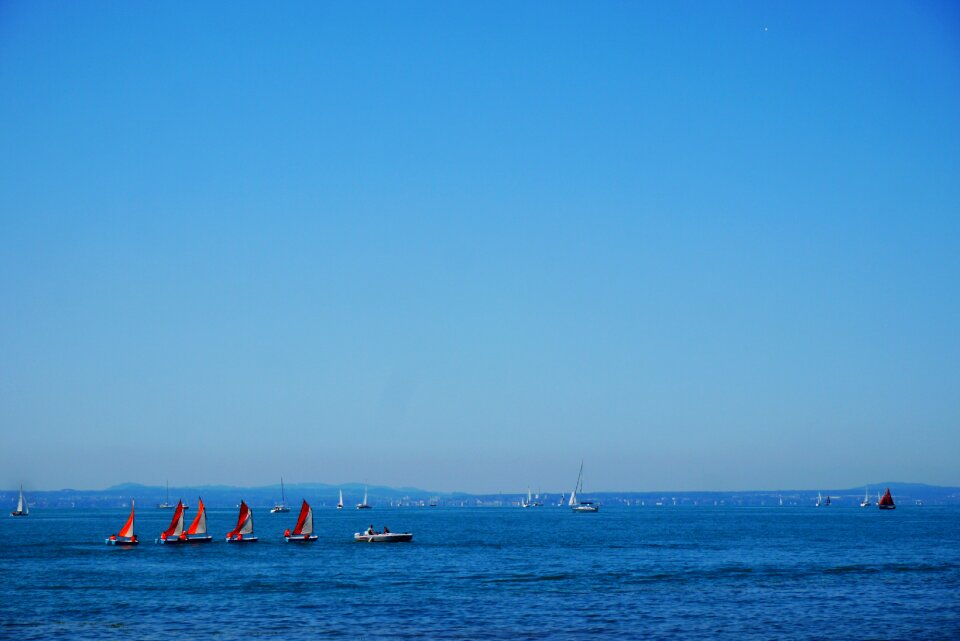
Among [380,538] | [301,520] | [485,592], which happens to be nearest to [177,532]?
[301,520]

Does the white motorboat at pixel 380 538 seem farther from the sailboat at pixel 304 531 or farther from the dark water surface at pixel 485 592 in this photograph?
the dark water surface at pixel 485 592

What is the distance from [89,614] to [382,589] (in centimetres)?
2065

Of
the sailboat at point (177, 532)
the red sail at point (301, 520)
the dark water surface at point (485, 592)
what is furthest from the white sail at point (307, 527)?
the sailboat at point (177, 532)

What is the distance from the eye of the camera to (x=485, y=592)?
236 feet

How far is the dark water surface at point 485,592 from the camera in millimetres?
55094

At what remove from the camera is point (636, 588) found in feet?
243

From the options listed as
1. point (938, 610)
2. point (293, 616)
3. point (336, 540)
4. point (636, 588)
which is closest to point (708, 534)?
point (336, 540)

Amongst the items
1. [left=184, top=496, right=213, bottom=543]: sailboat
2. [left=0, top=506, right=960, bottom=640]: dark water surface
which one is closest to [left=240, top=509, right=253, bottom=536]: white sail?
[left=184, top=496, right=213, bottom=543]: sailboat

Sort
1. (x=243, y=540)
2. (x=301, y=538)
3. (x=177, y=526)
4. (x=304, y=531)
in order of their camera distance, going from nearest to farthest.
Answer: (x=177, y=526) → (x=243, y=540) → (x=301, y=538) → (x=304, y=531)

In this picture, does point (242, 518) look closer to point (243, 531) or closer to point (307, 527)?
point (243, 531)

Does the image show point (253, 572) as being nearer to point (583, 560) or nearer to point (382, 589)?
point (382, 589)

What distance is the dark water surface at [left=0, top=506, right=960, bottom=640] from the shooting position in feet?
181

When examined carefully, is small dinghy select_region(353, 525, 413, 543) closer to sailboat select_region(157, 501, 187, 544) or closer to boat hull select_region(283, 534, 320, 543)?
boat hull select_region(283, 534, 320, 543)

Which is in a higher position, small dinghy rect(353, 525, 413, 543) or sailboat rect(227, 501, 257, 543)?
sailboat rect(227, 501, 257, 543)
